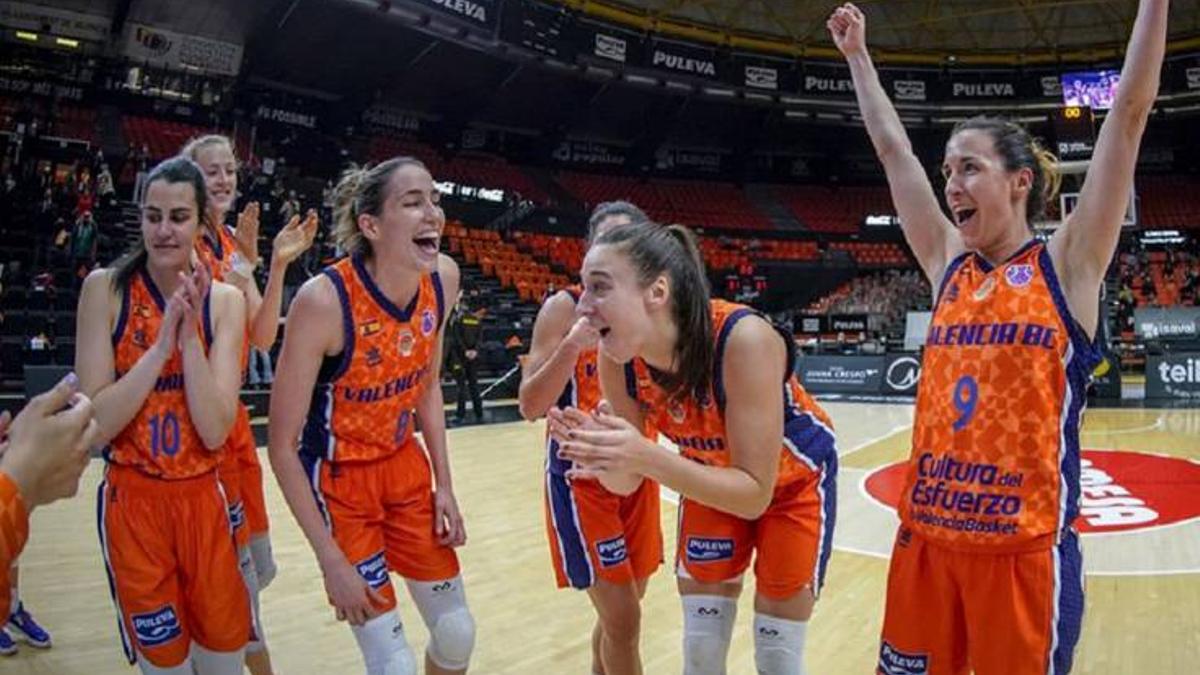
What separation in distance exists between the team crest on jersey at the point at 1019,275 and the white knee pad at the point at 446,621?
1.74m

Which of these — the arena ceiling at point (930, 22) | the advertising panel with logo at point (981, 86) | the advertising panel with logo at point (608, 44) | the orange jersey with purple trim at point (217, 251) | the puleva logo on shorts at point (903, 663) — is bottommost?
the puleva logo on shorts at point (903, 663)

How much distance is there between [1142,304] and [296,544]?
82.4ft

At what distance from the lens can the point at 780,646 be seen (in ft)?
7.66

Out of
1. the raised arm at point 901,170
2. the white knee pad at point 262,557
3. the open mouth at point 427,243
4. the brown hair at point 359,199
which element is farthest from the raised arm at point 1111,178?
the white knee pad at point 262,557

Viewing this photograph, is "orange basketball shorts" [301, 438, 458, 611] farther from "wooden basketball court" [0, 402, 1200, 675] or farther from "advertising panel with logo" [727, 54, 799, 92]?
"advertising panel with logo" [727, 54, 799, 92]

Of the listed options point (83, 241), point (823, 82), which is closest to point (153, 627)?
point (83, 241)

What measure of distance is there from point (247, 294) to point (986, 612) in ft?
8.52

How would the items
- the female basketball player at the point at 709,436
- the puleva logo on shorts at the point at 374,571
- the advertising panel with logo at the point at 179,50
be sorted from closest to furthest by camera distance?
the female basketball player at the point at 709,436 → the puleva logo on shorts at the point at 374,571 → the advertising panel with logo at the point at 179,50

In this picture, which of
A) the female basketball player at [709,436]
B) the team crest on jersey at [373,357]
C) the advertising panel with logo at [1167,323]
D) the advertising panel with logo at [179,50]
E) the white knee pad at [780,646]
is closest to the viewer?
the female basketball player at [709,436]

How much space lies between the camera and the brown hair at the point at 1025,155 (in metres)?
2.11

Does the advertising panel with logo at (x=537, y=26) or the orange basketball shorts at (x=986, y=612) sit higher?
the advertising panel with logo at (x=537, y=26)

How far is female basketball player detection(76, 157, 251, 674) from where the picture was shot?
2264 millimetres

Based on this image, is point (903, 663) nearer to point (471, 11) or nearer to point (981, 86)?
point (471, 11)

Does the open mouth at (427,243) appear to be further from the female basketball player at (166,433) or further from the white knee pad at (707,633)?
the white knee pad at (707,633)
